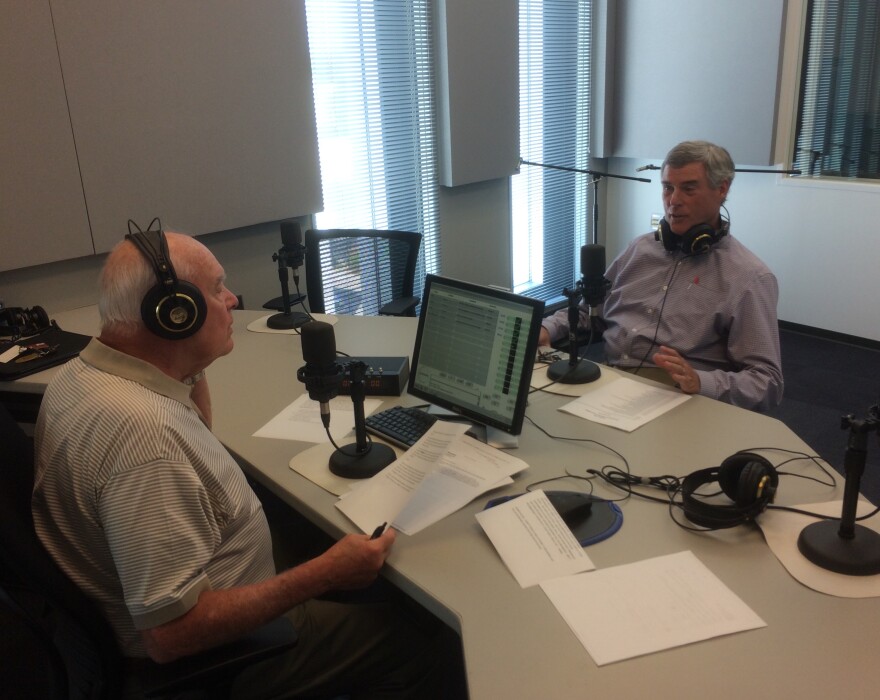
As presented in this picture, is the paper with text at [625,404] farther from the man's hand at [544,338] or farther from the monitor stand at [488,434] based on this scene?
the man's hand at [544,338]

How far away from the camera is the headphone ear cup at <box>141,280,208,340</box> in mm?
1198

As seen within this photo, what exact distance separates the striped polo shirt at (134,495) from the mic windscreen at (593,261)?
1.07 meters

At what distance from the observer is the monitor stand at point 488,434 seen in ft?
5.31

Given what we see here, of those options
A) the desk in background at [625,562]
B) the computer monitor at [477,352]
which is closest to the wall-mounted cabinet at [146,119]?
the desk in background at [625,562]

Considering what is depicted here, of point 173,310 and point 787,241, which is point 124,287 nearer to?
point 173,310

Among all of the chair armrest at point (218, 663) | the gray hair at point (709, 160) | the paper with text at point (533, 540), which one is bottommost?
the chair armrest at point (218, 663)

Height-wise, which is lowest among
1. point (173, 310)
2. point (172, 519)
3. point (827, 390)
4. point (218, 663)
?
point (827, 390)

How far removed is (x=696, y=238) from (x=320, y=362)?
50.7 inches

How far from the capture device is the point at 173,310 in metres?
1.21

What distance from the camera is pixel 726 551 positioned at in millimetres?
1233

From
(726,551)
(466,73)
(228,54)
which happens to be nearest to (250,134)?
(228,54)


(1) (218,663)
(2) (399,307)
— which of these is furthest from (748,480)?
(2) (399,307)

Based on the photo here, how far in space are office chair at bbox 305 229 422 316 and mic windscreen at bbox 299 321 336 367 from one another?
4.83 ft

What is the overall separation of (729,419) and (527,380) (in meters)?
0.54
